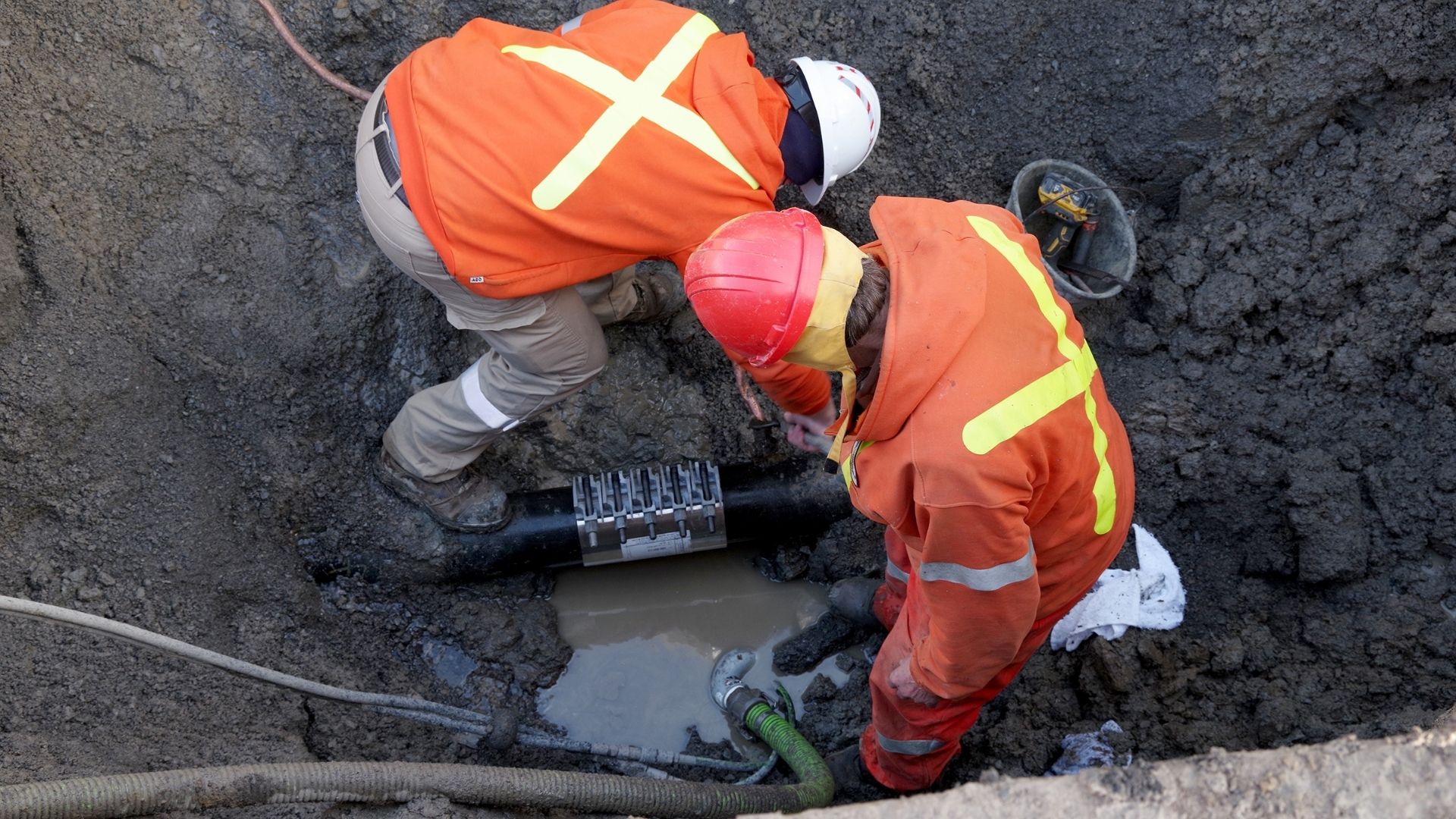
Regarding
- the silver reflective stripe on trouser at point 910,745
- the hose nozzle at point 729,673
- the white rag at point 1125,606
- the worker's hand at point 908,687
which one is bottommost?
the hose nozzle at point 729,673

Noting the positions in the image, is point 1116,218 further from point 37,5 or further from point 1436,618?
point 37,5

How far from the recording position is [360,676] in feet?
10.1

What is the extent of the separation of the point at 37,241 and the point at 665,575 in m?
2.27

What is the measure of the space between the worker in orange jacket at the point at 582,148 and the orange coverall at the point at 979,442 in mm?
362

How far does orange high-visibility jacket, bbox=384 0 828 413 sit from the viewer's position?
2268mm

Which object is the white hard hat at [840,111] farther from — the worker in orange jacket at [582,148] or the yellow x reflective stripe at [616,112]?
the yellow x reflective stripe at [616,112]

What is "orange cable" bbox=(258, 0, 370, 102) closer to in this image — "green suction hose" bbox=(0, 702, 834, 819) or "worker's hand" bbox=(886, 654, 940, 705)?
"green suction hose" bbox=(0, 702, 834, 819)

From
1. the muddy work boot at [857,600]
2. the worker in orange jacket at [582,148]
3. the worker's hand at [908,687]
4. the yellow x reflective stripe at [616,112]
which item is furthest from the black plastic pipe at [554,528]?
the yellow x reflective stripe at [616,112]

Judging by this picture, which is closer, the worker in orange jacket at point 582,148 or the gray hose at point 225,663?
the gray hose at point 225,663

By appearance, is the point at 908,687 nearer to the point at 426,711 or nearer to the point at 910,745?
the point at 910,745

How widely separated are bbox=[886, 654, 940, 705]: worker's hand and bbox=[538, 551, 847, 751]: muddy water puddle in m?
1.01

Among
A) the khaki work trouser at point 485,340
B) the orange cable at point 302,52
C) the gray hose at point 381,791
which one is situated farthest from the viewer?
the orange cable at point 302,52

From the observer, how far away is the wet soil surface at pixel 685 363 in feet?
8.93

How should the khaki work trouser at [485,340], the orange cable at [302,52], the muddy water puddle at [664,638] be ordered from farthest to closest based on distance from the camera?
the muddy water puddle at [664,638] → the orange cable at [302,52] → the khaki work trouser at [485,340]
